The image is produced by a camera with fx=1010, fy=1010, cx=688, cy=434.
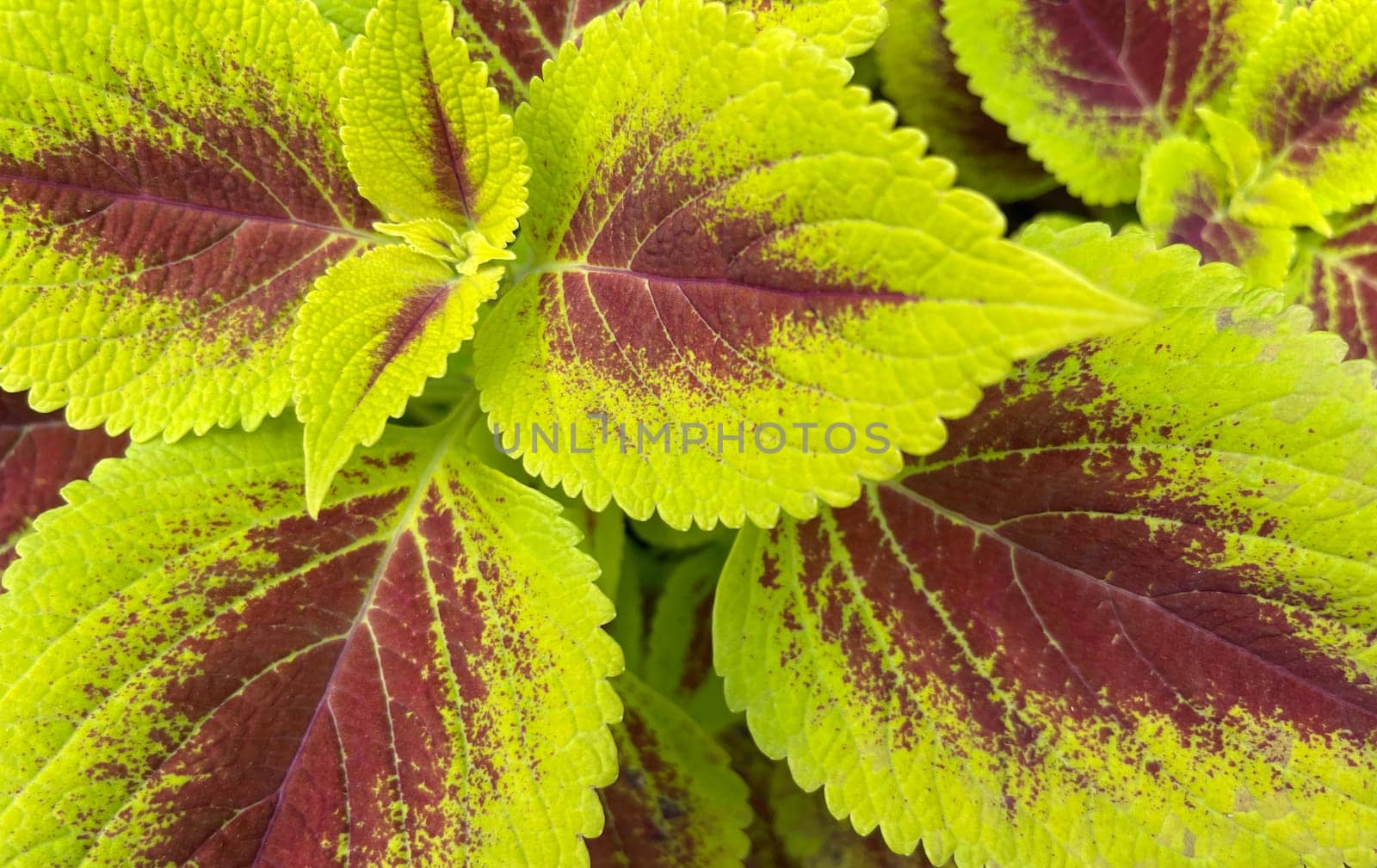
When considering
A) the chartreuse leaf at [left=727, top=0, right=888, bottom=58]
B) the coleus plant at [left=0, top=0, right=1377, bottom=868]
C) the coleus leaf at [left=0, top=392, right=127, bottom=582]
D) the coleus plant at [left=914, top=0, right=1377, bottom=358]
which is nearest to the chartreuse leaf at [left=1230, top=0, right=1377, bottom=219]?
the coleus plant at [left=914, top=0, right=1377, bottom=358]

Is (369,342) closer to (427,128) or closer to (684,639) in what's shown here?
(427,128)

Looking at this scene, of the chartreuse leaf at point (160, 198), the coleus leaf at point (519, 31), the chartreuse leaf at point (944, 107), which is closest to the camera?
the chartreuse leaf at point (160, 198)

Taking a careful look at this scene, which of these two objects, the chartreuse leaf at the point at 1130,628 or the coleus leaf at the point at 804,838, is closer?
the chartreuse leaf at the point at 1130,628

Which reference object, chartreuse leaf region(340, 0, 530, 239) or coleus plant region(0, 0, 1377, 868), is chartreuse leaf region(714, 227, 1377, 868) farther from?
chartreuse leaf region(340, 0, 530, 239)

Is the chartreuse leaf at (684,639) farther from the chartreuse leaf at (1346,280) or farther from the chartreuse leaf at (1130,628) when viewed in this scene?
the chartreuse leaf at (1346,280)

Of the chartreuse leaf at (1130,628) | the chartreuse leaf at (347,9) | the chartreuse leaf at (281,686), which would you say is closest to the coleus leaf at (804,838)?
the chartreuse leaf at (1130,628)
